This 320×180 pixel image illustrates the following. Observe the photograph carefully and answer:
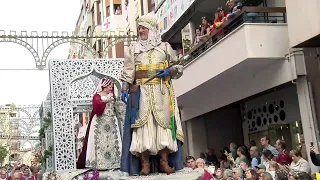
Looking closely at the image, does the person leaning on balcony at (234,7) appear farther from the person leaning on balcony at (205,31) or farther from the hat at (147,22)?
the hat at (147,22)

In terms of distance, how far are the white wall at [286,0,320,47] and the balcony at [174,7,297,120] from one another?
1.82 feet

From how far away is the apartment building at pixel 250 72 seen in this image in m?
9.76

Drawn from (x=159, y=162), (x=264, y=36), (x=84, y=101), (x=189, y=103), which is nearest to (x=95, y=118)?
(x=84, y=101)

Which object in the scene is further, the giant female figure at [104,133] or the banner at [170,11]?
the banner at [170,11]

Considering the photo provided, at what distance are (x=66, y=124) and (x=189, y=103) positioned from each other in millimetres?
8465

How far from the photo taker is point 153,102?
5.50 metres

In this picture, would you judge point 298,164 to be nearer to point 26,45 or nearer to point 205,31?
point 205,31

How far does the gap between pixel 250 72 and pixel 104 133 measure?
499cm

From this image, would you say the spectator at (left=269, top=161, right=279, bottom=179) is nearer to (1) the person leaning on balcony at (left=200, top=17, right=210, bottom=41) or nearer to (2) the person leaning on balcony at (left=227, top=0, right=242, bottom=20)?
(2) the person leaning on balcony at (left=227, top=0, right=242, bottom=20)

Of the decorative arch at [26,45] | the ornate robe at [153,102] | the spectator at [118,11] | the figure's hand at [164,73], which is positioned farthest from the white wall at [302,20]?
the spectator at [118,11]

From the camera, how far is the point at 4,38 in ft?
38.8

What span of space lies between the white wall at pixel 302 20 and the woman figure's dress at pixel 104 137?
12.2 ft

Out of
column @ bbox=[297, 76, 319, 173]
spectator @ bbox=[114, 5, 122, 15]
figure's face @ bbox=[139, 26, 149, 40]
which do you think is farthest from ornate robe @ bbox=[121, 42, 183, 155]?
spectator @ bbox=[114, 5, 122, 15]

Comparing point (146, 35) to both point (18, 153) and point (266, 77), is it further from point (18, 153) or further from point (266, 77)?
point (18, 153)
